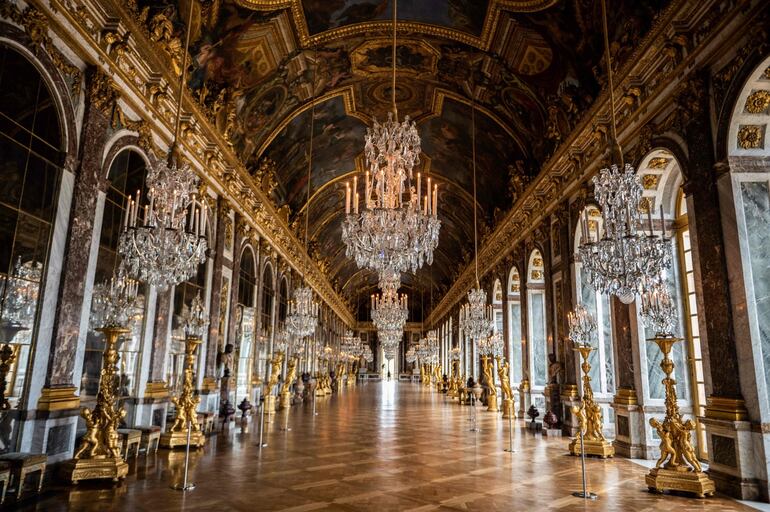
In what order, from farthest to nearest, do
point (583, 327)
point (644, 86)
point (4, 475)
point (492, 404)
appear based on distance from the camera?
1. point (492, 404)
2. point (583, 327)
3. point (644, 86)
4. point (4, 475)

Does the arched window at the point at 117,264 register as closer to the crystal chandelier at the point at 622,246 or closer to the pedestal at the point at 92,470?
the pedestal at the point at 92,470

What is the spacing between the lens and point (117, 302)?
228 inches

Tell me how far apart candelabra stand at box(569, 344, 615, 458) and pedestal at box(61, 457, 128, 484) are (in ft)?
21.3

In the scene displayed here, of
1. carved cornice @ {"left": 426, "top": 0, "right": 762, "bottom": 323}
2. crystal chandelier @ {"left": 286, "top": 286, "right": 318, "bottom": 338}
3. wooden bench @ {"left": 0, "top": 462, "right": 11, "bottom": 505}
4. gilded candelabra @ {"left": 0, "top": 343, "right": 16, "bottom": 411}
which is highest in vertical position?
carved cornice @ {"left": 426, "top": 0, "right": 762, "bottom": 323}

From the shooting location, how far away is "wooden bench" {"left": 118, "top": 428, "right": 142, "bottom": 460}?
660cm

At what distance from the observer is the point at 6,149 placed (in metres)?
5.24

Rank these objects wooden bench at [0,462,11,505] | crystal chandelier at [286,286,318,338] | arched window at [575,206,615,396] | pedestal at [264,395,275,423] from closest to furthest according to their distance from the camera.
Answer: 1. wooden bench at [0,462,11,505]
2. arched window at [575,206,615,396]
3. crystal chandelier at [286,286,318,338]
4. pedestal at [264,395,275,423]

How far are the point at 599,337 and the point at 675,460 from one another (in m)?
4.67

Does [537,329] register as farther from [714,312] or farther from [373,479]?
[373,479]

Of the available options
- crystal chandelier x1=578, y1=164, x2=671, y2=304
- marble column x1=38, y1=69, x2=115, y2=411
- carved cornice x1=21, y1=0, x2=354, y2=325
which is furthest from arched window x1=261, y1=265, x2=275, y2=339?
crystal chandelier x1=578, y1=164, x2=671, y2=304

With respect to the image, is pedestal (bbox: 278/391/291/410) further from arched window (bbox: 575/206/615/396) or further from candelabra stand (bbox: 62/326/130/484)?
candelabra stand (bbox: 62/326/130/484)

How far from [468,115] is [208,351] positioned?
404 inches

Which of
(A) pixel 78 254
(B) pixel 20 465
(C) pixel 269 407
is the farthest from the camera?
(C) pixel 269 407

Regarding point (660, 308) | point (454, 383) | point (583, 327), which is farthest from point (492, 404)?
point (660, 308)
